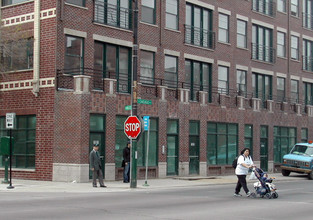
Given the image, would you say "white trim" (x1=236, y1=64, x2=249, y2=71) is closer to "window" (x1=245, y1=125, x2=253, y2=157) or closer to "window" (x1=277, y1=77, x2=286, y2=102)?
"window" (x1=245, y1=125, x2=253, y2=157)

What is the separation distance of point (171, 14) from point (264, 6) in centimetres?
1041

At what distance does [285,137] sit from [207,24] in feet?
36.8

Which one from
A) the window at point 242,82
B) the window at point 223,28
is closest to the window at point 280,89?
the window at point 242,82

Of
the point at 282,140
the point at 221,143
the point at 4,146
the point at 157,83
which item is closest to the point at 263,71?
the point at 282,140

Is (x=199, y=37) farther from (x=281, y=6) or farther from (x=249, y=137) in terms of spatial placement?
(x=281, y=6)

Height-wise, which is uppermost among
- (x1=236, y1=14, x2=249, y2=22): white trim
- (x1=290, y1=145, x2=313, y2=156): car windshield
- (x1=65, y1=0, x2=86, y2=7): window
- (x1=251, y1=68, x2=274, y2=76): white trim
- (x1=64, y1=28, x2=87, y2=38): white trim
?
(x1=236, y1=14, x2=249, y2=22): white trim

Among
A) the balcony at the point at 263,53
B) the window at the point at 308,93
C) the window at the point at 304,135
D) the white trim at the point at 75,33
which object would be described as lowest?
the window at the point at 304,135

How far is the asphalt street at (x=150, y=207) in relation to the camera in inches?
504

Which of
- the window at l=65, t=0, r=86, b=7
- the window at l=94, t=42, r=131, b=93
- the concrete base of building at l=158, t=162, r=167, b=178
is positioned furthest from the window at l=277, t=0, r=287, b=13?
the window at l=65, t=0, r=86, b=7

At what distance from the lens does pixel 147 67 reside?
28.7 metres

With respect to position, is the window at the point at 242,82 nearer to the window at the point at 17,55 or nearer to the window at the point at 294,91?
the window at the point at 294,91

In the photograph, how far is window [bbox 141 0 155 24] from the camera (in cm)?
2859

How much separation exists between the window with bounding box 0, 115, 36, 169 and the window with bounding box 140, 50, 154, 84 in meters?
6.29

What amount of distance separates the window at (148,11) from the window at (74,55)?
15.1 ft
